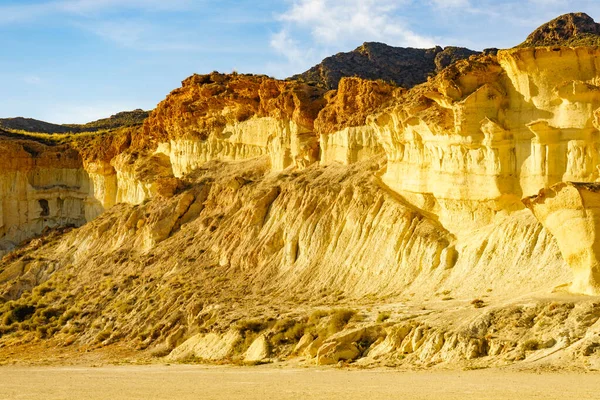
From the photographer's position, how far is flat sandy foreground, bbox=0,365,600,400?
1684 centimetres

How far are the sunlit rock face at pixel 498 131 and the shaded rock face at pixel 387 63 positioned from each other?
40.8 m

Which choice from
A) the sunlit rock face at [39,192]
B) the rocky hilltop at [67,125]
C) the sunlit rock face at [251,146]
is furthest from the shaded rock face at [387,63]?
the rocky hilltop at [67,125]

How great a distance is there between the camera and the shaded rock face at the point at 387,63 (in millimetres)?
75438

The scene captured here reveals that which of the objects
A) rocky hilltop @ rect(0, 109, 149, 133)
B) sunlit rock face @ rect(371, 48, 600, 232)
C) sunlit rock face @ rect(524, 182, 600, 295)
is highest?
rocky hilltop @ rect(0, 109, 149, 133)

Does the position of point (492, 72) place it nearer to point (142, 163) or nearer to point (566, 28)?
point (142, 163)

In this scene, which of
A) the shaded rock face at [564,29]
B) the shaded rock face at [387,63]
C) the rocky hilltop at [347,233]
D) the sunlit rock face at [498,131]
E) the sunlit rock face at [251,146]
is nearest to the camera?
the rocky hilltop at [347,233]

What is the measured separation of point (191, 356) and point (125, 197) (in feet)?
91.6

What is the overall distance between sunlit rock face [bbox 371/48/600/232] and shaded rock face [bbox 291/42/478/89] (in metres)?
40.8

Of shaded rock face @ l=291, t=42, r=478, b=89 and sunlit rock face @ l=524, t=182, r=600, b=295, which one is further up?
shaded rock face @ l=291, t=42, r=478, b=89

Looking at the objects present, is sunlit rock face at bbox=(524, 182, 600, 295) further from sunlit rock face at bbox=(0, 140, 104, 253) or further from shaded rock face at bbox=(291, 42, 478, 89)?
shaded rock face at bbox=(291, 42, 478, 89)

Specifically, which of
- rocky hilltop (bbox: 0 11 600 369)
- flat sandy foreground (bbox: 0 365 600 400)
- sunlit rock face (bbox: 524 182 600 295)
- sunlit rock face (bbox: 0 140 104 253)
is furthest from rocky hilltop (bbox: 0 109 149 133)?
sunlit rock face (bbox: 524 182 600 295)

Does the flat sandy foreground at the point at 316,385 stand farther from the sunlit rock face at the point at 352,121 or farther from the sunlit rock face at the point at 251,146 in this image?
the sunlit rock face at the point at 251,146

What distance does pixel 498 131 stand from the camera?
29.6m

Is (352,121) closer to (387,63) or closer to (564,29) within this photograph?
(564,29)
